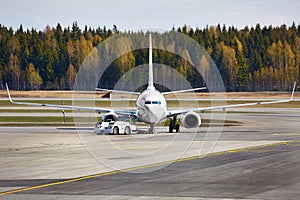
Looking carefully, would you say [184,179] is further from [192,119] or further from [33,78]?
[33,78]

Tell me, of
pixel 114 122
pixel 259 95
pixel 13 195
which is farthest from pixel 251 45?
pixel 13 195

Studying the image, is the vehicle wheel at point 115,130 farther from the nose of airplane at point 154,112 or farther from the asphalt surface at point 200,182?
the asphalt surface at point 200,182

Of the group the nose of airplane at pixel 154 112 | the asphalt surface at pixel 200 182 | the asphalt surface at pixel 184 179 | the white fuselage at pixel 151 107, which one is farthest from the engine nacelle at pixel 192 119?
the asphalt surface at pixel 200 182

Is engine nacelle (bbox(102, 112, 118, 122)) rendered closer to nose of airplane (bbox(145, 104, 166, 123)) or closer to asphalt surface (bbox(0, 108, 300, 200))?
nose of airplane (bbox(145, 104, 166, 123))

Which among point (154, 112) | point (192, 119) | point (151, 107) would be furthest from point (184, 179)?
point (192, 119)

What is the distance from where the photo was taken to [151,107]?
44594 millimetres

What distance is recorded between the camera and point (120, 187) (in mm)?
20281

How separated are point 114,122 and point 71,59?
439 feet

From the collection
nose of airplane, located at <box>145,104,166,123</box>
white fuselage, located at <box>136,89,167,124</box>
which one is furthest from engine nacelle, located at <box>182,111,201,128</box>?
nose of airplane, located at <box>145,104,166,123</box>

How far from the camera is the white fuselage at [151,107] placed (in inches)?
1758

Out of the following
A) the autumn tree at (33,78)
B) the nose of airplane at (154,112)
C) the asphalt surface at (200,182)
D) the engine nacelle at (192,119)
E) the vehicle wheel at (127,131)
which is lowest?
the asphalt surface at (200,182)

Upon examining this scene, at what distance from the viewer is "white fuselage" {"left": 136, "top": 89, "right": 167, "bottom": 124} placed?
4466 cm

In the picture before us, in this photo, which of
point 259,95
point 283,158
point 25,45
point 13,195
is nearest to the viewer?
point 13,195

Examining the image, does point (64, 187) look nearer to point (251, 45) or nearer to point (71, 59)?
point (71, 59)
